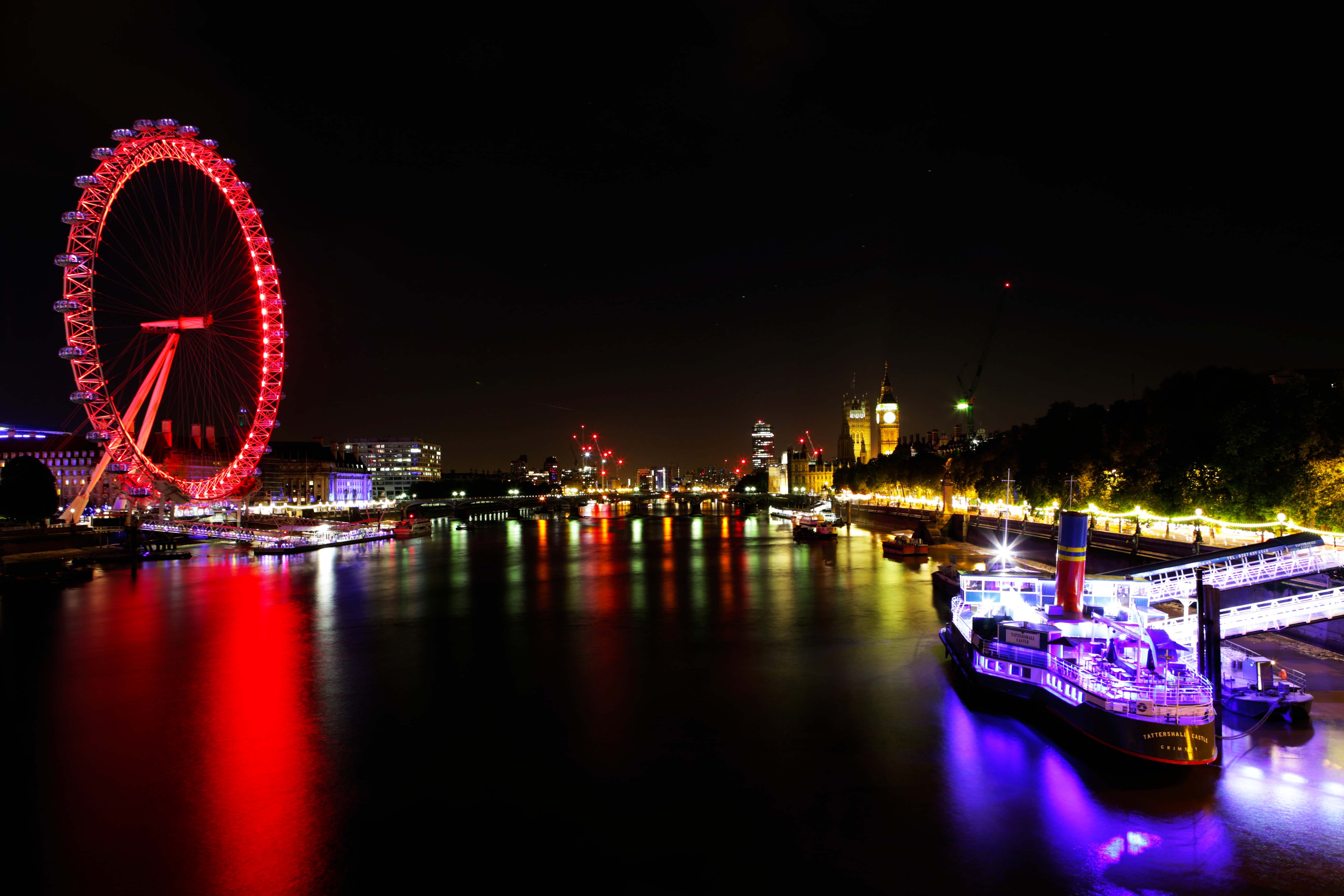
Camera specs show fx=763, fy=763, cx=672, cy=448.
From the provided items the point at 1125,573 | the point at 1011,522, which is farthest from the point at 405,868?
the point at 1011,522

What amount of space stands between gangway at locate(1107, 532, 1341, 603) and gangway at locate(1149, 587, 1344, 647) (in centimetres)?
75

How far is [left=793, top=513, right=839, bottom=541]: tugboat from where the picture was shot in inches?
2921

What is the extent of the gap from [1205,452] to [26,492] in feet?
Answer: 249

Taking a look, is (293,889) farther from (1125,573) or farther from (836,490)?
(836,490)

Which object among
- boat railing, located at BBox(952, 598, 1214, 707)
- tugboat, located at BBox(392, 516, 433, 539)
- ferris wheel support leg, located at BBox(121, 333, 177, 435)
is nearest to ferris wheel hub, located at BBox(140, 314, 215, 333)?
ferris wheel support leg, located at BBox(121, 333, 177, 435)

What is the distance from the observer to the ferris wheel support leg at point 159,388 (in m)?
53.3

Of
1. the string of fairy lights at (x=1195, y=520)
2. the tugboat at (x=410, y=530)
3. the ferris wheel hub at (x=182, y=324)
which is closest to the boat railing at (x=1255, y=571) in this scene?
the string of fairy lights at (x=1195, y=520)

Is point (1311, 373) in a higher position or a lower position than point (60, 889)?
higher

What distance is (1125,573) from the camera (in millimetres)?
23906

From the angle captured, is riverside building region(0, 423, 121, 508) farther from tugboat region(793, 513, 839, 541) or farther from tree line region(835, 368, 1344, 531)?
tree line region(835, 368, 1344, 531)

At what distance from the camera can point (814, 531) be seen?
245ft

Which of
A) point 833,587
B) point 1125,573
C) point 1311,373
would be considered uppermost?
point 1311,373

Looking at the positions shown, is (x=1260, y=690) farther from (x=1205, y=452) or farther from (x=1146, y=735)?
(x=1205, y=452)

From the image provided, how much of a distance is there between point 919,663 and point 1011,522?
37.7m
